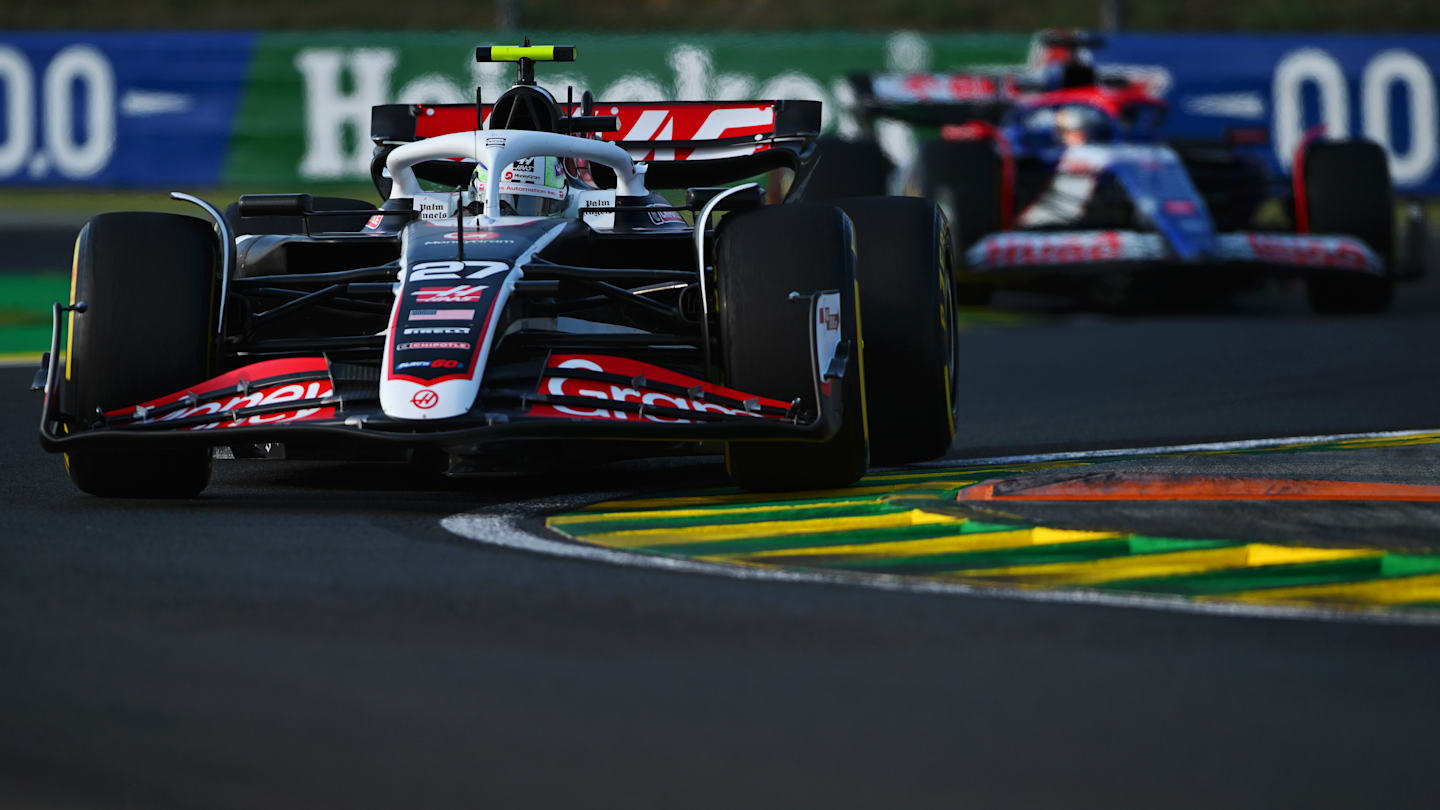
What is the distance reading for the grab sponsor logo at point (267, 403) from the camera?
595 cm

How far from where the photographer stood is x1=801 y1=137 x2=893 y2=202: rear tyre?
14.3 m

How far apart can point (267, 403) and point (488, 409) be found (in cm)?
62

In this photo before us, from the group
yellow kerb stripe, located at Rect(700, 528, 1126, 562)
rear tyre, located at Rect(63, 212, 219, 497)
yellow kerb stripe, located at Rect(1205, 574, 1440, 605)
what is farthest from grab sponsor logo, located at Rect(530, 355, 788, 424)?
yellow kerb stripe, located at Rect(1205, 574, 1440, 605)

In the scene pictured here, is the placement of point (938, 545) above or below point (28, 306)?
below

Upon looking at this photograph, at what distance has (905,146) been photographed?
20.8 meters

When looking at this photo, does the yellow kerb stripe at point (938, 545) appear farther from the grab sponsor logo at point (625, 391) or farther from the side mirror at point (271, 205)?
the side mirror at point (271, 205)

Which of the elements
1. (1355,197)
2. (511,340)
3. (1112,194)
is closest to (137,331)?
(511,340)

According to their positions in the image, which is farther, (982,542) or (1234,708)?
(982,542)

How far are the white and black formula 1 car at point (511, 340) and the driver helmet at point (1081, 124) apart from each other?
7739 millimetres

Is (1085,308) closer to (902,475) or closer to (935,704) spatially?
(902,475)

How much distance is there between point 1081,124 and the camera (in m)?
14.9

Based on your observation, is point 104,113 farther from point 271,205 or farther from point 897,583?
point 897,583

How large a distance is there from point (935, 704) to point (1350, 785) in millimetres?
762

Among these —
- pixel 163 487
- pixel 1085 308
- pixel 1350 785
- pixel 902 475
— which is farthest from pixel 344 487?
pixel 1085 308
